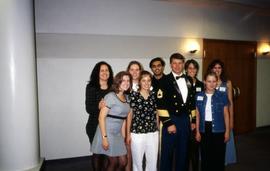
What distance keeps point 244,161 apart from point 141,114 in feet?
7.92

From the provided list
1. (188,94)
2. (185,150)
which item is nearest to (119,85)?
(188,94)

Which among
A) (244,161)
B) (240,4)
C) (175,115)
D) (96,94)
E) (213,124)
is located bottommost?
(244,161)

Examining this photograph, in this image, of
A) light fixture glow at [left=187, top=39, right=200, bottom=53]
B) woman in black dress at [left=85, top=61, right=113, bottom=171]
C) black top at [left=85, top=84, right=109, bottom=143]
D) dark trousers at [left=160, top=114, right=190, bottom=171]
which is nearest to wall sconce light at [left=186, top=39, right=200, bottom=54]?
light fixture glow at [left=187, top=39, right=200, bottom=53]

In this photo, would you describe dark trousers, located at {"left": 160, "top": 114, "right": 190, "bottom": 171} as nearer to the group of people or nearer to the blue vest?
the group of people

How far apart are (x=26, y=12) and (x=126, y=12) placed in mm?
2020

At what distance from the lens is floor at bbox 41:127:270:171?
3.91 meters

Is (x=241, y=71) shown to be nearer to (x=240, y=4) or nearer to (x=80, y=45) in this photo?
(x=240, y=4)

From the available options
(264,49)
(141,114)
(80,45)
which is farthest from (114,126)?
(264,49)

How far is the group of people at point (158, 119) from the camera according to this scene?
2699 millimetres

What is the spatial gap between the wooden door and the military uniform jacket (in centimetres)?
274

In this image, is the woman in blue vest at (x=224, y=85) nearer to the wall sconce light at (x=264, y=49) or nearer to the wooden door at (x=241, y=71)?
the wooden door at (x=241, y=71)

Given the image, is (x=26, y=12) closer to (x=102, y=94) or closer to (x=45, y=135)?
(x=102, y=94)

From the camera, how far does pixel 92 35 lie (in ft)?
14.4

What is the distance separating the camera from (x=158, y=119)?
3.01 m
